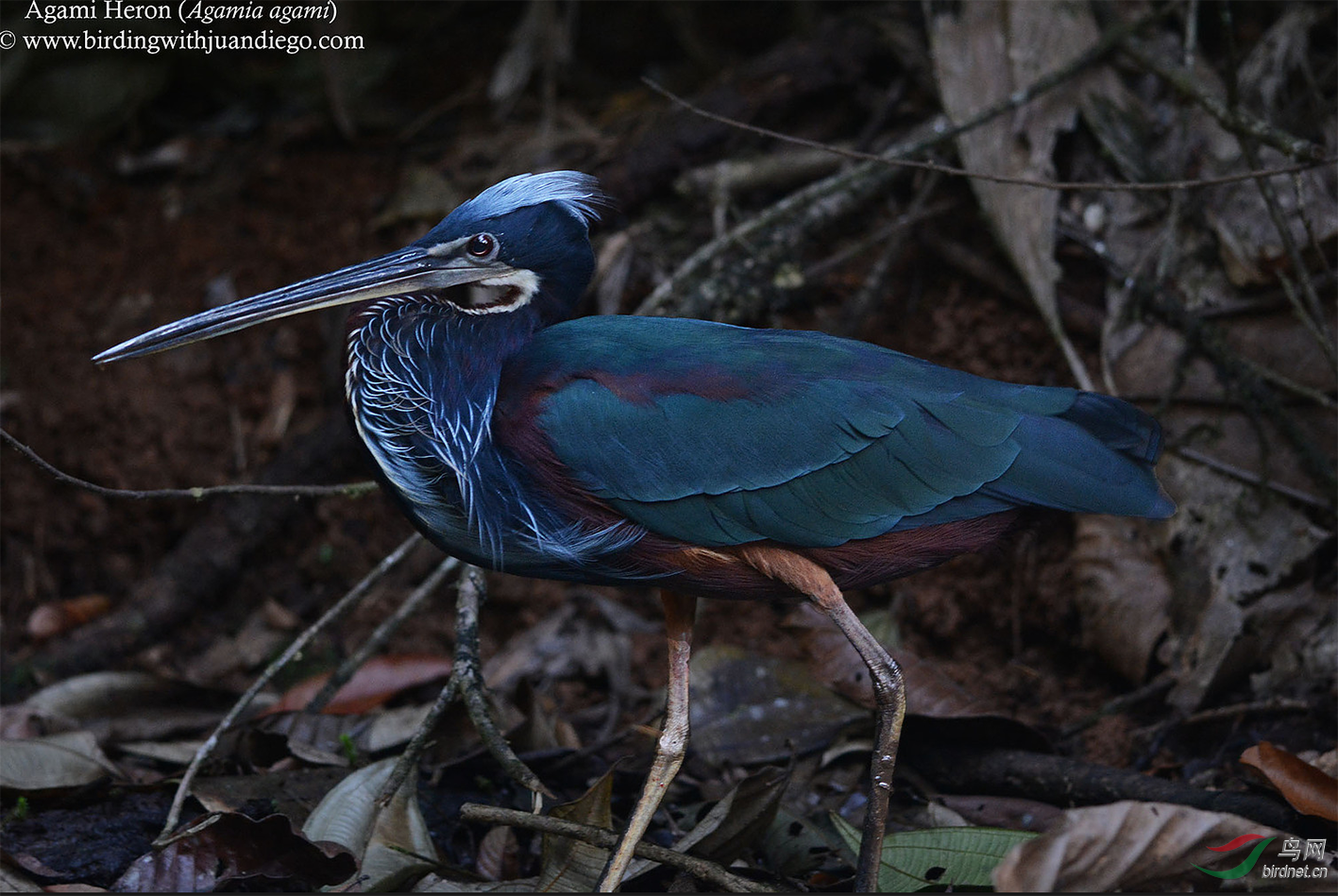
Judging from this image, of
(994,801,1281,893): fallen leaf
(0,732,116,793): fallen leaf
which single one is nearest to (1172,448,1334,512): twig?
(994,801,1281,893): fallen leaf

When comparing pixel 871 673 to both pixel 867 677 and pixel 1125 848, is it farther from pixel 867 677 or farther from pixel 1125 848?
pixel 867 677

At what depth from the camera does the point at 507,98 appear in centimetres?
652

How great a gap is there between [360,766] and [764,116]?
3676 mm

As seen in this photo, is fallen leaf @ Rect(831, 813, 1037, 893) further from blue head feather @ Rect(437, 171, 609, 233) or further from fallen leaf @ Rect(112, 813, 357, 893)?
blue head feather @ Rect(437, 171, 609, 233)

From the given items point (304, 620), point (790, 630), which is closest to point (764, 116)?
point (790, 630)

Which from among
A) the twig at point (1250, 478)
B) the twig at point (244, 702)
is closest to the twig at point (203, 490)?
the twig at point (244, 702)

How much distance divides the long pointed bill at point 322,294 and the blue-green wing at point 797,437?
33 cm

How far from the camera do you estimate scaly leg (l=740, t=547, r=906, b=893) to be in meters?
3.12

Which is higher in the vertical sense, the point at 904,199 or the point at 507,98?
the point at 507,98

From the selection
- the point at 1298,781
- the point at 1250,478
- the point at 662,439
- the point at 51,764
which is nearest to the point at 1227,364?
the point at 1250,478

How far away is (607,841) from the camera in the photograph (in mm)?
3193

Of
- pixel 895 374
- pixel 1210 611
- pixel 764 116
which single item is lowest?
pixel 1210 611

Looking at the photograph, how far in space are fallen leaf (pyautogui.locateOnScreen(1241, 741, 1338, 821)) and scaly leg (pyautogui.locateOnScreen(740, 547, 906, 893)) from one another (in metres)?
1.04

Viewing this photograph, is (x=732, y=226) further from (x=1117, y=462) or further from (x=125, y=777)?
(x=125, y=777)
